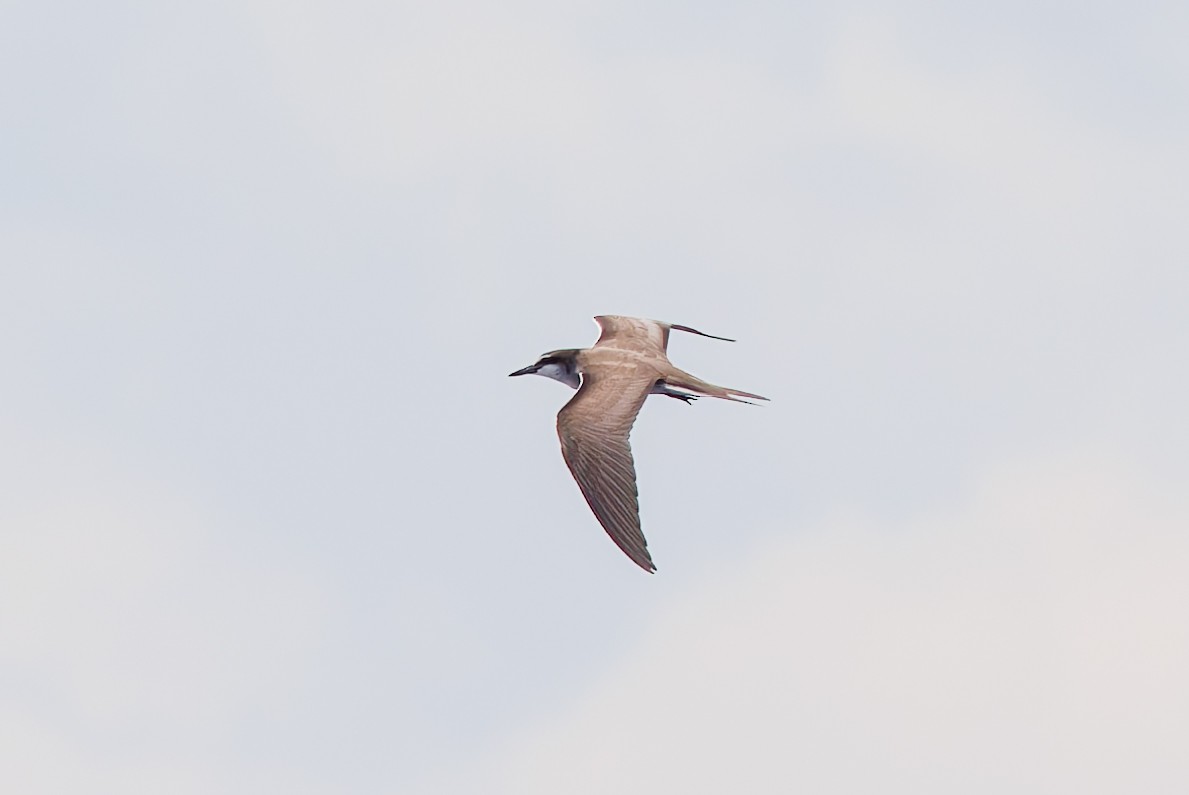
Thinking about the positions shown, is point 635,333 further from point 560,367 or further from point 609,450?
point 609,450

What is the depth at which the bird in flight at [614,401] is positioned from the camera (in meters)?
22.3

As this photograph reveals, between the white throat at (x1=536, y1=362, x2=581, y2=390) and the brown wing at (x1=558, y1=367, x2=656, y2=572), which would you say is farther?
the white throat at (x1=536, y1=362, x2=581, y2=390)

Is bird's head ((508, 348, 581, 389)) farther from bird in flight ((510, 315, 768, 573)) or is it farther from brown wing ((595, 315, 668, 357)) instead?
brown wing ((595, 315, 668, 357))

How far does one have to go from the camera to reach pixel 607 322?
2858cm

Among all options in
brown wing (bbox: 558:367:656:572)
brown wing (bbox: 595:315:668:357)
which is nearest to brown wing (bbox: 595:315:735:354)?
brown wing (bbox: 595:315:668:357)

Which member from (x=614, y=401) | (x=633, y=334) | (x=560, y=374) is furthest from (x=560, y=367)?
(x=614, y=401)

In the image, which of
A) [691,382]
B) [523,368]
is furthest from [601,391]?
[523,368]

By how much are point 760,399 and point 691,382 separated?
5.25 feet

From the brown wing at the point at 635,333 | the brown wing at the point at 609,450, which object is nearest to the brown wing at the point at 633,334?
the brown wing at the point at 635,333

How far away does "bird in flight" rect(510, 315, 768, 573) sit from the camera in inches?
880

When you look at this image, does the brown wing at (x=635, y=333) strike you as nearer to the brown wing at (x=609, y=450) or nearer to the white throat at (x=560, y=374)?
the white throat at (x=560, y=374)

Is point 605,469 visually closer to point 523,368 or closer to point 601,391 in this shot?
point 601,391

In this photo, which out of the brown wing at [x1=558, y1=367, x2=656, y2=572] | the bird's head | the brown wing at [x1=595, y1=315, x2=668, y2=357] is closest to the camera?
the brown wing at [x1=558, y1=367, x2=656, y2=572]

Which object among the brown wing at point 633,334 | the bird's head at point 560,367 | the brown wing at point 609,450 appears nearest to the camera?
A: the brown wing at point 609,450
